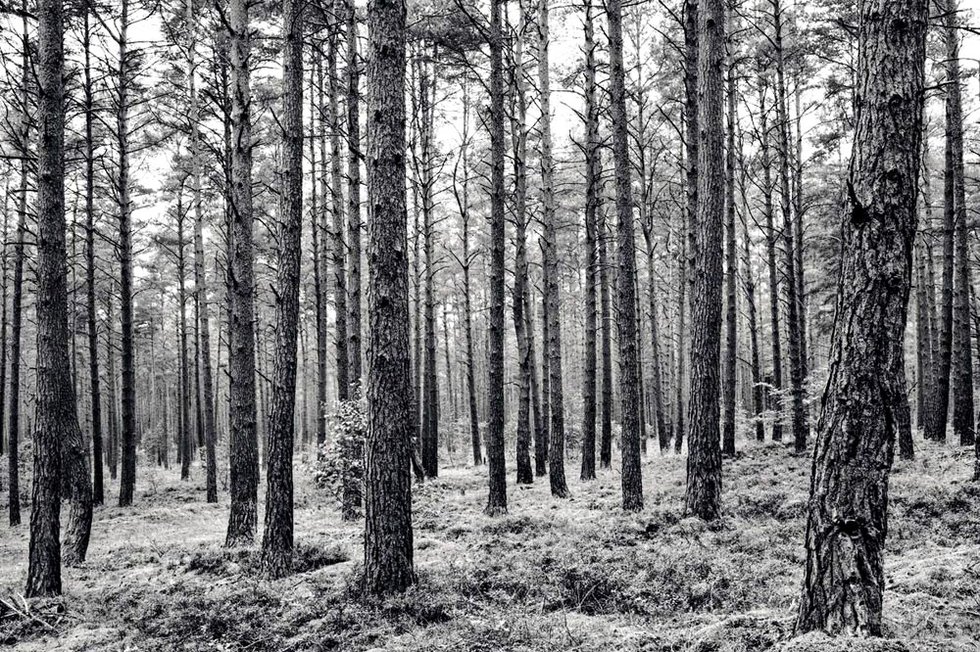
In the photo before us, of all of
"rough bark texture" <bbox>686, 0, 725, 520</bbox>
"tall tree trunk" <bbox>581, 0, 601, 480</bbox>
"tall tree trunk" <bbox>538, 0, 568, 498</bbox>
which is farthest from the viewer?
"tall tree trunk" <bbox>538, 0, 568, 498</bbox>

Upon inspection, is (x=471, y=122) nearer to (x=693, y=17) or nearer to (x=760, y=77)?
(x=760, y=77)

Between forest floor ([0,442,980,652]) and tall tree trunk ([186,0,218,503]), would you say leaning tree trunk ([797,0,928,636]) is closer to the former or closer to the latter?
forest floor ([0,442,980,652])

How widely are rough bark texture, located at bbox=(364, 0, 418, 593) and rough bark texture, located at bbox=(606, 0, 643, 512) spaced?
4441 millimetres

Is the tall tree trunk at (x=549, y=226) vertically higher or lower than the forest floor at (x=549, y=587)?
higher

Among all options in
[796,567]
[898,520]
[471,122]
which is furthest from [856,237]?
[471,122]

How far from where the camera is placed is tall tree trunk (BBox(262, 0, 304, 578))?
7090 millimetres

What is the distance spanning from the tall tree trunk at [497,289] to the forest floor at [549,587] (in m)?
0.81

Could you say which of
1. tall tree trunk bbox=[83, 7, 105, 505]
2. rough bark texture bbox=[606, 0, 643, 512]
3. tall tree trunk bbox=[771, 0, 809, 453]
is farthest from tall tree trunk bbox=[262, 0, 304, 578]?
tall tree trunk bbox=[771, 0, 809, 453]

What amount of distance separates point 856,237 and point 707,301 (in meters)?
4.45

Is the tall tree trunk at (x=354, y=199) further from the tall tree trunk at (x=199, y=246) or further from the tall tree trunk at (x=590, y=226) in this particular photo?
the tall tree trunk at (x=590, y=226)

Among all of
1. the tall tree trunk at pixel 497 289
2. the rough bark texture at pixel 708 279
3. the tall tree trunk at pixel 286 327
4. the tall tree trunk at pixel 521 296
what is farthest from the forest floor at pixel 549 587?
the tall tree trunk at pixel 521 296

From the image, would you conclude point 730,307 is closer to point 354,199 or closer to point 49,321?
point 354,199

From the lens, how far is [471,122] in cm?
2106

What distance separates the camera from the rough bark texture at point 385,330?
5.64m
